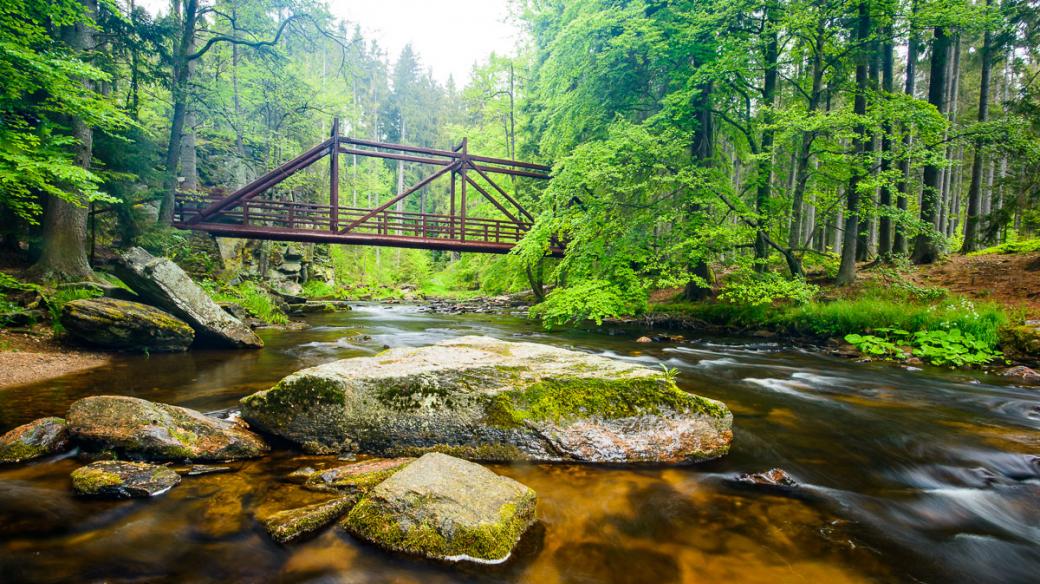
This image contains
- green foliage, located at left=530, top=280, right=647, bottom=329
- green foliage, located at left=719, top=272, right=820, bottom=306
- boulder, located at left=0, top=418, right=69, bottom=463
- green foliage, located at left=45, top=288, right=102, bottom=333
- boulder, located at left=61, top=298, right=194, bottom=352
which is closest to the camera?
boulder, located at left=0, top=418, right=69, bottom=463

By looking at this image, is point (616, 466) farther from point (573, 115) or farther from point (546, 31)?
point (546, 31)

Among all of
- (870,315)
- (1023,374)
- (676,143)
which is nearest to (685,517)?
(1023,374)

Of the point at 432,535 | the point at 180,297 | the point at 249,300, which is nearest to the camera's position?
the point at 432,535

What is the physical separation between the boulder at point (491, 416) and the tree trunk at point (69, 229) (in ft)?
29.9

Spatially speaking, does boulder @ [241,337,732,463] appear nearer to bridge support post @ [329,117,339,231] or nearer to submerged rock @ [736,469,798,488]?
submerged rock @ [736,469,798,488]

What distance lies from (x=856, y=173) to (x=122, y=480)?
45.3 ft

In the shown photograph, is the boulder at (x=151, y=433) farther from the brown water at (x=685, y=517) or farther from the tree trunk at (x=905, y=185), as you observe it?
the tree trunk at (x=905, y=185)

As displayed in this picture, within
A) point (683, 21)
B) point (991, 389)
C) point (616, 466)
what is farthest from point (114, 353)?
point (683, 21)

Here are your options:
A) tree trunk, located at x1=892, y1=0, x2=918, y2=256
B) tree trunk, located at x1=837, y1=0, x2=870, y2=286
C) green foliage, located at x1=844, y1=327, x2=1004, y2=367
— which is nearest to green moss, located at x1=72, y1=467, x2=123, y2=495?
green foliage, located at x1=844, y1=327, x2=1004, y2=367

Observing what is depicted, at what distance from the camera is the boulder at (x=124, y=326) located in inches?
275

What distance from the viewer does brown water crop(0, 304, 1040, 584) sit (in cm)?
223

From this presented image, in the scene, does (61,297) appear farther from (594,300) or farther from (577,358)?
(594,300)

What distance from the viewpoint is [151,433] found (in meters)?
3.31

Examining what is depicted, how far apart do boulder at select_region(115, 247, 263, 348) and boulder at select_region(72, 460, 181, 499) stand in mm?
6050
